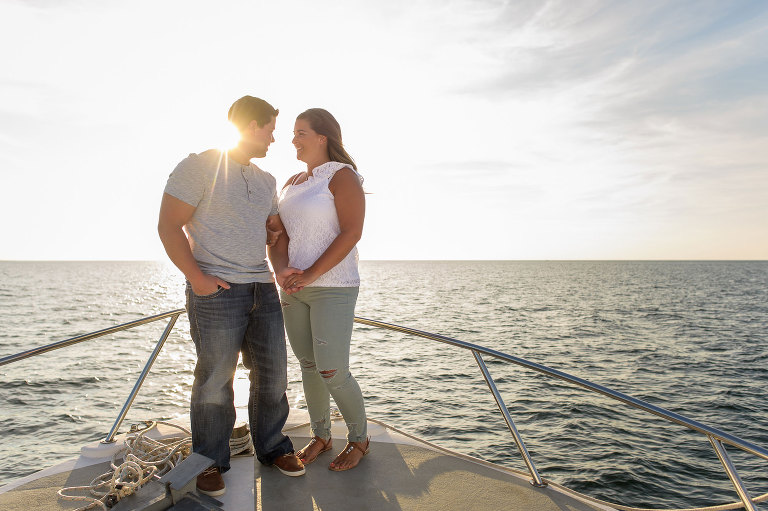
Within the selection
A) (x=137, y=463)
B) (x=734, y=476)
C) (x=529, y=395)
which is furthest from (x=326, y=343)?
(x=529, y=395)

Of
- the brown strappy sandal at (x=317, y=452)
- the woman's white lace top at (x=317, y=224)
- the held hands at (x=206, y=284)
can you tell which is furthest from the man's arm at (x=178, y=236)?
the brown strappy sandal at (x=317, y=452)

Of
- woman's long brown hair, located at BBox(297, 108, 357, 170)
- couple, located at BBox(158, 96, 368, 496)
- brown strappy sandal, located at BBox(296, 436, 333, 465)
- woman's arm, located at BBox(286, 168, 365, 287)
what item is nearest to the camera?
couple, located at BBox(158, 96, 368, 496)

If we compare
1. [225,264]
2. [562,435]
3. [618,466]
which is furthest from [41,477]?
[562,435]

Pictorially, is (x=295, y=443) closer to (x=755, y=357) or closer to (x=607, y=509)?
(x=607, y=509)

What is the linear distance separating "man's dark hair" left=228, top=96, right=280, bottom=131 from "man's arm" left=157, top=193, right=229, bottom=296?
18.0 inches

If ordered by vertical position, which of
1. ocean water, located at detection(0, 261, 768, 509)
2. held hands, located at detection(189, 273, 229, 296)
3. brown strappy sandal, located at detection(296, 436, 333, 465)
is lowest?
ocean water, located at detection(0, 261, 768, 509)

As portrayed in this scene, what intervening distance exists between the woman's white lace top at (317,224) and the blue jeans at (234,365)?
256mm

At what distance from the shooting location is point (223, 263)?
89.5 inches

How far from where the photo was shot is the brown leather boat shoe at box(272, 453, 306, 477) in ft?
8.07

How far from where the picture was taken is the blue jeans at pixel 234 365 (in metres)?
2.27

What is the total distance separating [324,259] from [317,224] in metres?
0.19

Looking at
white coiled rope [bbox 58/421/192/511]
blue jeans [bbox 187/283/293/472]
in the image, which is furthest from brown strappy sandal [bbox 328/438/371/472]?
white coiled rope [bbox 58/421/192/511]

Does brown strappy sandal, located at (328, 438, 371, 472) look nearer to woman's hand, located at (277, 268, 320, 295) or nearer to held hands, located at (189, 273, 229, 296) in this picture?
woman's hand, located at (277, 268, 320, 295)

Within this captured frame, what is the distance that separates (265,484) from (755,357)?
51.9 ft
